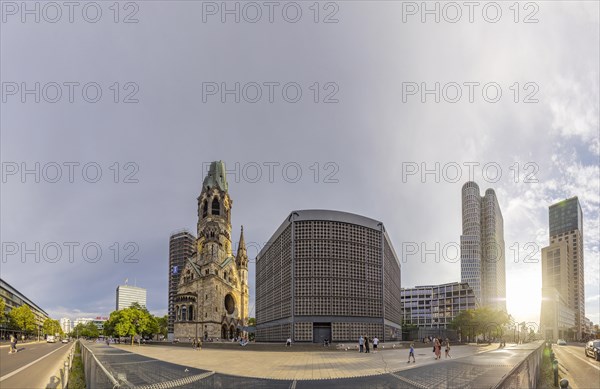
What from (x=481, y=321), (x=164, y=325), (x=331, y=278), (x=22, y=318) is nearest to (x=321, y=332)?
(x=331, y=278)

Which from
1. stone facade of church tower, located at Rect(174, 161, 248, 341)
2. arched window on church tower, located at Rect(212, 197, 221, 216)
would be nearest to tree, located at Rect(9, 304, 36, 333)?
stone facade of church tower, located at Rect(174, 161, 248, 341)

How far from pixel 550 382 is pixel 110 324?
108 meters

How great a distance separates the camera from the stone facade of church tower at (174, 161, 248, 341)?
10250cm

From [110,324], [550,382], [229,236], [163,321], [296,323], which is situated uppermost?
[229,236]

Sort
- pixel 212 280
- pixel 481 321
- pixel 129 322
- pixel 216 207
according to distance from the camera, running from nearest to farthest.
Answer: pixel 129 322
pixel 481 321
pixel 212 280
pixel 216 207

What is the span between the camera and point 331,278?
7538 centimetres

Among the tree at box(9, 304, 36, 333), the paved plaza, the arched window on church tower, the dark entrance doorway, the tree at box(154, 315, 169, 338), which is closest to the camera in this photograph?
the paved plaza

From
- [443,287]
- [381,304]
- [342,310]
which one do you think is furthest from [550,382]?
[443,287]

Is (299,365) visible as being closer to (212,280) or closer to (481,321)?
(212,280)

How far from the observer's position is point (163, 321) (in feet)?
561

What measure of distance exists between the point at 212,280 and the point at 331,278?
40674 millimetres

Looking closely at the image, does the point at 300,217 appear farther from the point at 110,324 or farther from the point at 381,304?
the point at 110,324

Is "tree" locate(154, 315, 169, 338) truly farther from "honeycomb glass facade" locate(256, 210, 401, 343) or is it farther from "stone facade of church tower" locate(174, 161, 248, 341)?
"honeycomb glass facade" locate(256, 210, 401, 343)

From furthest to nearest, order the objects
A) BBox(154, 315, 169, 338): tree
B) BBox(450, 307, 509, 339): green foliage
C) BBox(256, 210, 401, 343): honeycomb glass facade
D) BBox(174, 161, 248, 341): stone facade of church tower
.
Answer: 1. BBox(154, 315, 169, 338): tree
2. BBox(174, 161, 248, 341): stone facade of church tower
3. BBox(450, 307, 509, 339): green foliage
4. BBox(256, 210, 401, 343): honeycomb glass facade
